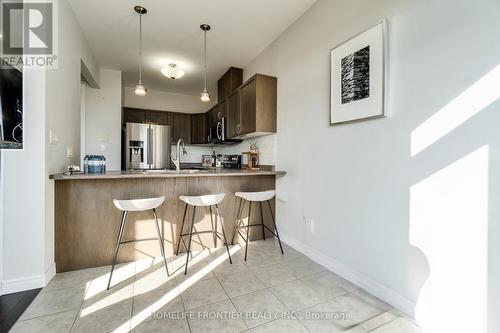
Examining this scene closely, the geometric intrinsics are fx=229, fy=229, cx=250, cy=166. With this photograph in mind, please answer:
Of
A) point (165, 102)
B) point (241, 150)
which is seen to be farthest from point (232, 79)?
point (165, 102)

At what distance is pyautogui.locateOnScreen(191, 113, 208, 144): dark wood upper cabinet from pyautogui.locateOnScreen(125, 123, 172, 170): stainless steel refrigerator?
0.85 metres

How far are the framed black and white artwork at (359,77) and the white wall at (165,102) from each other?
4176mm

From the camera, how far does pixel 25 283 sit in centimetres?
182

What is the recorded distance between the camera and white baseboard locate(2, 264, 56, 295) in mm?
1775

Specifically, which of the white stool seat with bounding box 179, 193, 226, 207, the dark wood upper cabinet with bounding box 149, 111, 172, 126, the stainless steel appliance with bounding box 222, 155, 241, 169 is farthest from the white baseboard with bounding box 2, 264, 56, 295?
the dark wood upper cabinet with bounding box 149, 111, 172, 126

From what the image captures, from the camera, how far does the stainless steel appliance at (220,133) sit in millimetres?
4113

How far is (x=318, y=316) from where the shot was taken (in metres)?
1.57

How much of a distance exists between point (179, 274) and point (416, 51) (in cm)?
258

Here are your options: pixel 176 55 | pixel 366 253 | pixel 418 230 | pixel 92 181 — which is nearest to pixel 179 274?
pixel 92 181

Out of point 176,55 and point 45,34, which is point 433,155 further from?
point 176,55

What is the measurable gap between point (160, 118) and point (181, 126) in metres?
0.49

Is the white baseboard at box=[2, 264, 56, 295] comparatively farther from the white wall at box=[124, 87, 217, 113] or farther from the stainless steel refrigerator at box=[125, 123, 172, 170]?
the white wall at box=[124, 87, 217, 113]

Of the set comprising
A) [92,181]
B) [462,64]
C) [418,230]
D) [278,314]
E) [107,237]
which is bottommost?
[278,314]

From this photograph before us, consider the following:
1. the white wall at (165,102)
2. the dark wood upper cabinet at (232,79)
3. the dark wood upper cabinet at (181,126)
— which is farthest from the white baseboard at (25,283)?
the white wall at (165,102)
